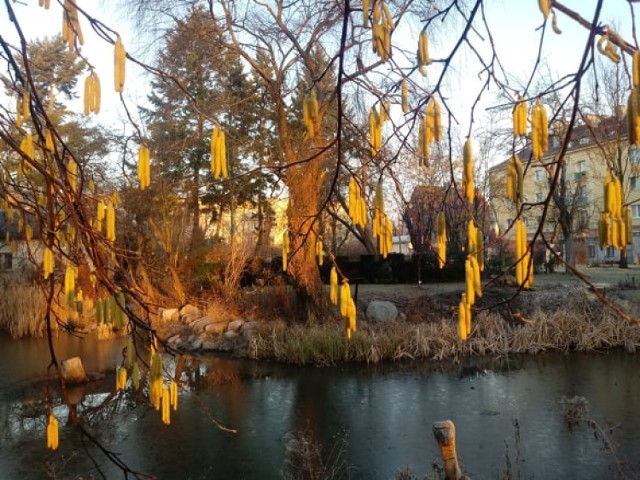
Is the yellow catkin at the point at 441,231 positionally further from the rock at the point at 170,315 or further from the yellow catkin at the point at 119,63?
the rock at the point at 170,315

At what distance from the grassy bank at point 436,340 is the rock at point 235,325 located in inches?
33.0

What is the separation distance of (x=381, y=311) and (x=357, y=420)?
16.7 feet

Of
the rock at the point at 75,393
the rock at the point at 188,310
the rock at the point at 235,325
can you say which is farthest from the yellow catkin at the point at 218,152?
the rock at the point at 188,310

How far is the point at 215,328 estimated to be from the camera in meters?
11.3

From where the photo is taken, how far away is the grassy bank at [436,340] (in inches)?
371

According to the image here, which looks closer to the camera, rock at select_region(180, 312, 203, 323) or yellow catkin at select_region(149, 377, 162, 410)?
yellow catkin at select_region(149, 377, 162, 410)

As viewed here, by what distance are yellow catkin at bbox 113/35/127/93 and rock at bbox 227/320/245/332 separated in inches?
401

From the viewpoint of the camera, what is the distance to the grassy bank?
30.9 feet

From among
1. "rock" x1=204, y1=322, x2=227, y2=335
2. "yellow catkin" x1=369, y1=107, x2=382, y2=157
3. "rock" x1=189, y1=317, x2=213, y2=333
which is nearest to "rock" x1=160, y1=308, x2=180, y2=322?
"rock" x1=189, y1=317, x2=213, y2=333

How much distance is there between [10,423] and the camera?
21.3ft

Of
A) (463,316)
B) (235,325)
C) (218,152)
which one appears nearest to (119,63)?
(218,152)

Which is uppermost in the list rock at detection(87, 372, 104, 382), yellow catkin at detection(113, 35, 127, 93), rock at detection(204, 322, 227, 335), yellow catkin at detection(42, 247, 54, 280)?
yellow catkin at detection(113, 35, 127, 93)

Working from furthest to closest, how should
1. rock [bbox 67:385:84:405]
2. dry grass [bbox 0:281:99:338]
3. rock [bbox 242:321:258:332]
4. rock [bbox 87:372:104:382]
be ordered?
1. dry grass [bbox 0:281:99:338]
2. rock [bbox 242:321:258:332]
3. rock [bbox 87:372:104:382]
4. rock [bbox 67:385:84:405]

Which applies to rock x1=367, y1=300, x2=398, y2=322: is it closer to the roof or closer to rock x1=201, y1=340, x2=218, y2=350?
rock x1=201, y1=340, x2=218, y2=350
